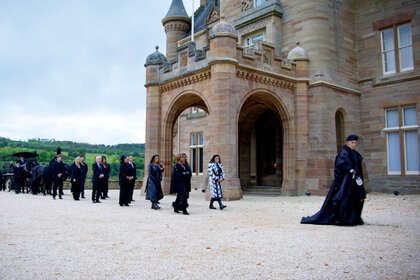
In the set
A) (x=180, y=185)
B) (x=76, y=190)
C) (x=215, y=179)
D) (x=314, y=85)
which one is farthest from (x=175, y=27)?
(x=180, y=185)

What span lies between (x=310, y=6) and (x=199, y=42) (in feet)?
30.9

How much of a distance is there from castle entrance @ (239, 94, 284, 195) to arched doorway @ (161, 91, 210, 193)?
2.22m

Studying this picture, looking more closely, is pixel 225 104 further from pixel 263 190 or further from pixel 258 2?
pixel 258 2

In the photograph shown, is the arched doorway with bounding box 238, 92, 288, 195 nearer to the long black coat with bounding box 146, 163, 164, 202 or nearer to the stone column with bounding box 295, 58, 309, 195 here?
the stone column with bounding box 295, 58, 309, 195

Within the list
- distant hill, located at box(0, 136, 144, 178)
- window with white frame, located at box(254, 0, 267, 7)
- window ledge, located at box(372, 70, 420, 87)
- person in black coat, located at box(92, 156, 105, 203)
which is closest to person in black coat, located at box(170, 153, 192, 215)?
person in black coat, located at box(92, 156, 105, 203)

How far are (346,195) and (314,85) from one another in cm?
901

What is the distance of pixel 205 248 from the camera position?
16.7ft

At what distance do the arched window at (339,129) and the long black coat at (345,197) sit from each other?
9254 mm

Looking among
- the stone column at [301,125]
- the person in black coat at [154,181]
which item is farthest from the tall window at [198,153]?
the person in black coat at [154,181]

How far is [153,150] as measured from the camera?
50.9ft

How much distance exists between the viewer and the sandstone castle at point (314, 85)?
14.0 m

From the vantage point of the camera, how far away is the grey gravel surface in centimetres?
393

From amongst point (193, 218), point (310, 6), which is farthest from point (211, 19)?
point (193, 218)

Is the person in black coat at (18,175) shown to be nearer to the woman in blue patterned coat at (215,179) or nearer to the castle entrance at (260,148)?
the castle entrance at (260,148)
